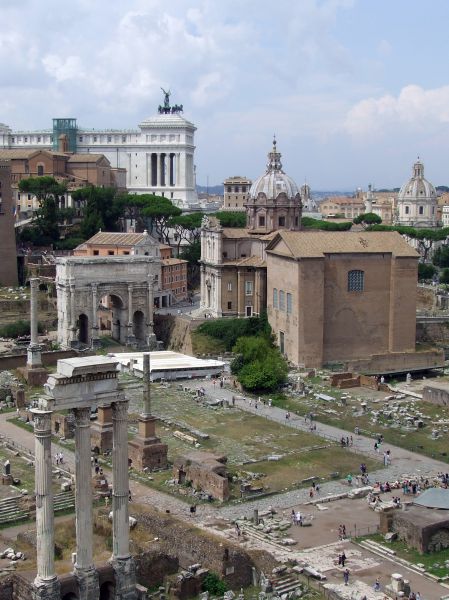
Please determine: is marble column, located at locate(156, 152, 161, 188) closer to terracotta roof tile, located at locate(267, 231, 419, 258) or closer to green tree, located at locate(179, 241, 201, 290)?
green tree, located at locate(179, 241, 201, 290)

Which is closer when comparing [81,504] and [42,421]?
[42,421]

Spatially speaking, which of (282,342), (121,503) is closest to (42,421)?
(121,503)

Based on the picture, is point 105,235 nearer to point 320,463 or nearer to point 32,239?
point 32,239

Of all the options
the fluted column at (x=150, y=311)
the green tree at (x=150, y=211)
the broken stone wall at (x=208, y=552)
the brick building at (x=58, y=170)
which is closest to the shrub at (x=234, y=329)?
the fluted column at (x=150, y=311)

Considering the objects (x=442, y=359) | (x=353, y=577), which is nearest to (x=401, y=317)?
(x=442, y=359)

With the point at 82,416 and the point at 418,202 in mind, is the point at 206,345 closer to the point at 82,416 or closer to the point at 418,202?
the point at 82,416

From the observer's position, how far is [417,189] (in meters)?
118

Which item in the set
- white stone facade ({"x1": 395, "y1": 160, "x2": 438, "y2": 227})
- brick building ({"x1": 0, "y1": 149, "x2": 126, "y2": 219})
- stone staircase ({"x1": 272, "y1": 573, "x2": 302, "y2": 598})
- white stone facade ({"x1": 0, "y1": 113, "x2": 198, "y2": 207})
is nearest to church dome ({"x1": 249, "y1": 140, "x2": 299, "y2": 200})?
brick building ({"x1": 0, "y1": 149, "x2": 126, "y2": 219})

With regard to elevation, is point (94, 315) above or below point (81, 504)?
above

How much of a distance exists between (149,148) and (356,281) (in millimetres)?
51701

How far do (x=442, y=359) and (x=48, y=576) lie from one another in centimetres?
3618

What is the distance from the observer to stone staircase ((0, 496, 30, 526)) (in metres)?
29.2

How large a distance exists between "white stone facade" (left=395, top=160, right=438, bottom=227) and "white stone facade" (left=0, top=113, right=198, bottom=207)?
103 feet

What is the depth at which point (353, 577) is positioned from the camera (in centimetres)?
A: 2481
